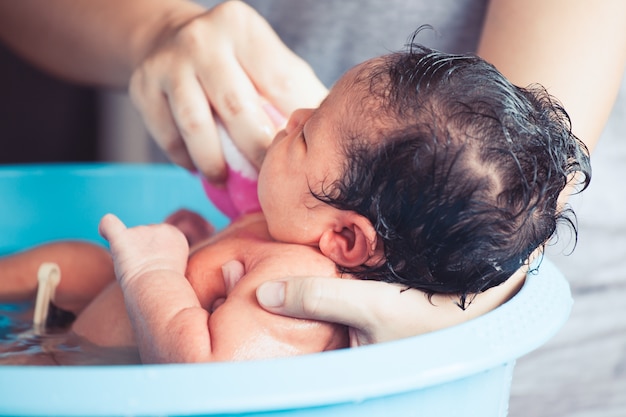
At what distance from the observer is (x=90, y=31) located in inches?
43.9

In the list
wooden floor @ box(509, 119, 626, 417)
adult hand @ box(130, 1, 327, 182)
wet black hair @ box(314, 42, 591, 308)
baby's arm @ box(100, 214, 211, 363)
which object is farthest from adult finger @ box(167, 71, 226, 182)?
wooden floor @ box(509, 119, 626, 417)

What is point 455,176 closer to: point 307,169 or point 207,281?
point 307,169

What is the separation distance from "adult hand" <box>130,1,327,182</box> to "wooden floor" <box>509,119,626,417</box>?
452mm

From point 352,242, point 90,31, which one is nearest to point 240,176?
point 352,242

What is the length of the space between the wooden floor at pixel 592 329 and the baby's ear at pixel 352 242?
1.54ft

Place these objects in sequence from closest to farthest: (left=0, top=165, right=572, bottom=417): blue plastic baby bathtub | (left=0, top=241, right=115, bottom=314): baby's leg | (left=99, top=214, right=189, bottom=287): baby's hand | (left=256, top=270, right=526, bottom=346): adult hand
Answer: (left=0, top=165, right=572, bottom=417): blue plastic baby bathtub → (left=256, top=270, right=526, bottom=346): adult hand → (left=99, top=214, right=189, bottom=287): baby's hand → (left=0, top=241, right=115, bottom=314): baby's leg

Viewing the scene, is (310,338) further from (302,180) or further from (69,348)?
(69,348)

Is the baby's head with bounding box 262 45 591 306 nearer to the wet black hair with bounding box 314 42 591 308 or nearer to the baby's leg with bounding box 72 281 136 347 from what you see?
the wet black hair with bounding box 314 42 591 308

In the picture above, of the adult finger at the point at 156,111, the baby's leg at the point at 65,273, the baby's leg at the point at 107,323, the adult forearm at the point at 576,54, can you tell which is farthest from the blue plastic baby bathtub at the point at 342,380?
the baby's leg at the point at 65,273

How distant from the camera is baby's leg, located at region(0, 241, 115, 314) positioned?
99 cm

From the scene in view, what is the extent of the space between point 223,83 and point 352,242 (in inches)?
9.6

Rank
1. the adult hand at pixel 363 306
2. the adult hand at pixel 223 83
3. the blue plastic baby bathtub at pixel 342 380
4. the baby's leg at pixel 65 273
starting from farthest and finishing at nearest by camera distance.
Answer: the baby's leg at pixel 65 273
the adult hand at pixel 223 83
the adult hand at pixel 363 306
the blue plastic baby bathtub at pixel 342 380

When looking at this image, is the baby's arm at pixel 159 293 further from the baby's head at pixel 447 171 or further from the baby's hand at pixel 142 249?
the baby's head at pixel 447 171

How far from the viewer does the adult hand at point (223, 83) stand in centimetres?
83
